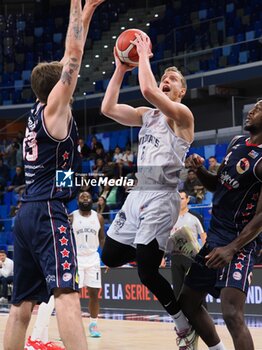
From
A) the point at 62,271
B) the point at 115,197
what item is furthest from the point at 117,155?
the point at 62,271

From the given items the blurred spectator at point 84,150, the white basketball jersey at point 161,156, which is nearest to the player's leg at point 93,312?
the white basketball jersey at point 161,156

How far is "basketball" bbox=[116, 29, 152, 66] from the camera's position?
5.92 metres

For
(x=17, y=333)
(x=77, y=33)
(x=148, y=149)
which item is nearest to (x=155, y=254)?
(x=148, y=149)

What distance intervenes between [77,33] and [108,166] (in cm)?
1250

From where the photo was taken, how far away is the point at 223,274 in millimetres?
5242

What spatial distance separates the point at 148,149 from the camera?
5.92 m

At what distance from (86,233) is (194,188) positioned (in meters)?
4.58

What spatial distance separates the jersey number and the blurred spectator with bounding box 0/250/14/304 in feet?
35.9

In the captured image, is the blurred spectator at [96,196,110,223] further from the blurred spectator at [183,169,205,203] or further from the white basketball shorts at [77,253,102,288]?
the white basketball shorts at [77,253,102,288]

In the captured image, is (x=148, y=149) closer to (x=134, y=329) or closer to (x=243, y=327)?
(x=243, y=327)

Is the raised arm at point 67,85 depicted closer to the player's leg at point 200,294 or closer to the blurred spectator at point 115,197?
the player's leg at point 200,294

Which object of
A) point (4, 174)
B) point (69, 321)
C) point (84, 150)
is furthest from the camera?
point (4, 174)

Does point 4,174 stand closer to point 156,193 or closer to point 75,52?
point 156,193

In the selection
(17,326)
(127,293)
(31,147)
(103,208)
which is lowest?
(127,293)
